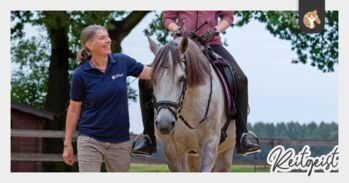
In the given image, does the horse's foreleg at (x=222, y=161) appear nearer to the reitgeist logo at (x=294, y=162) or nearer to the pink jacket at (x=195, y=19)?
the reitgeist logo at (x=294, y=162)

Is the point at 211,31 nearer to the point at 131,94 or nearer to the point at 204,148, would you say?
the point at 204,148

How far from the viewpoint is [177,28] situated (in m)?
6.78

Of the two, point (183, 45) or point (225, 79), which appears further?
point (225, 79)

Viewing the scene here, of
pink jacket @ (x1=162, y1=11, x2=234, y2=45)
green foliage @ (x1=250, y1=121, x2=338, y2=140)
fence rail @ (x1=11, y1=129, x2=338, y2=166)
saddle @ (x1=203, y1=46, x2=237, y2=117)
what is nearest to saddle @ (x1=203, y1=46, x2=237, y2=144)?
saddle @ (x1=203, y1=46, x2=237, y2=117)

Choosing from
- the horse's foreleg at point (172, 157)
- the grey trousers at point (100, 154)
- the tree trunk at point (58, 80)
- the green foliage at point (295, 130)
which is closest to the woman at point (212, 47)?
the horse's foreleg at point (172, 157)

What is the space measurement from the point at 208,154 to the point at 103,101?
1.23 metres

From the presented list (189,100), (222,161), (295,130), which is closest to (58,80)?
(295,130)

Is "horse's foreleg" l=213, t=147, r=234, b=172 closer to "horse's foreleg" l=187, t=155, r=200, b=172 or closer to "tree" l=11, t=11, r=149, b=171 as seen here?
"horse's foreleg" l=187, t=155, r=200, b=172

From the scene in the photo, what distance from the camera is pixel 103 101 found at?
541 centimetres

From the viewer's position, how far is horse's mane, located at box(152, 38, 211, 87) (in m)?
5.64

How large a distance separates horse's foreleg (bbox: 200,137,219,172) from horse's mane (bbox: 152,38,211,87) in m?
0.55

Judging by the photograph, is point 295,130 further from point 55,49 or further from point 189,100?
point 189,100

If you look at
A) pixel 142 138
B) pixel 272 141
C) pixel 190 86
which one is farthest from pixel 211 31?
pixel 272 141
